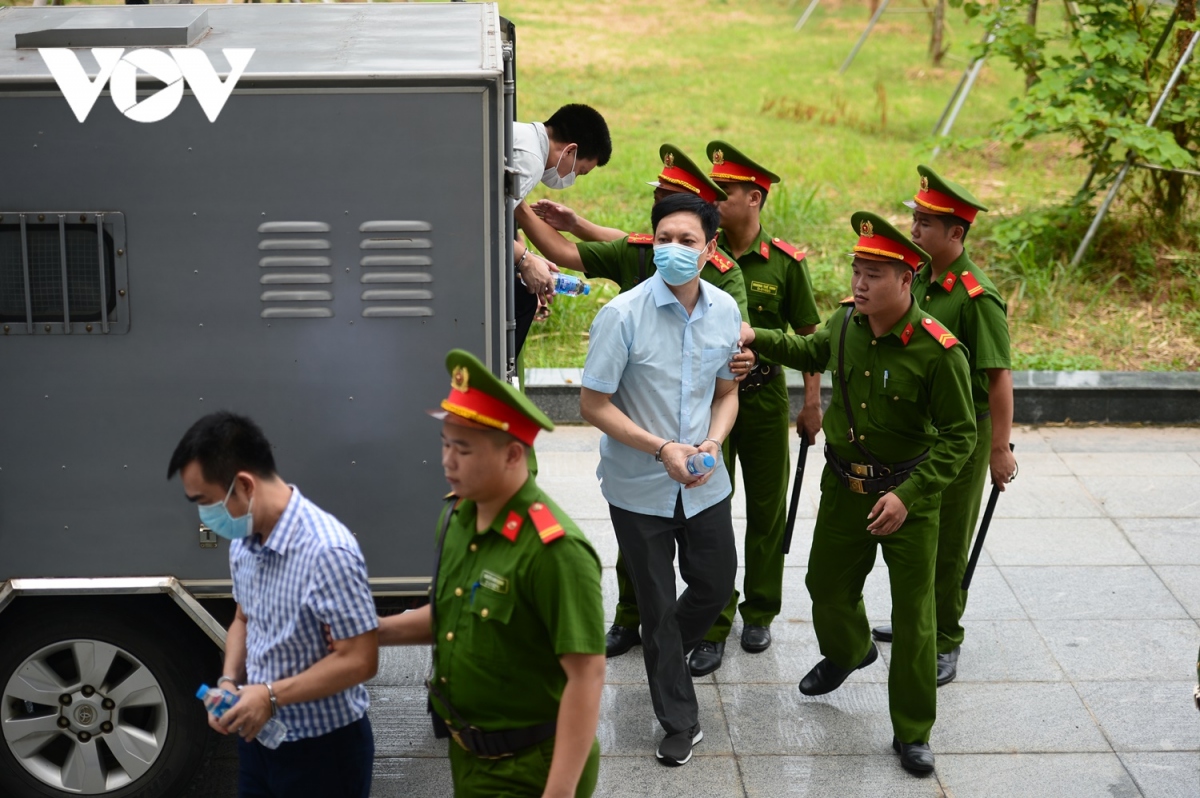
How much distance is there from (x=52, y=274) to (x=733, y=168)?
2.67 meters

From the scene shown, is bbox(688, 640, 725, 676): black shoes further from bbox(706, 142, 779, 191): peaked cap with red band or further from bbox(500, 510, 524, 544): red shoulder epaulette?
bbox(500, 510, 524, 544): red shoulder epaulette

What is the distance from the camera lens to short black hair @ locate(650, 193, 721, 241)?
4535 mm

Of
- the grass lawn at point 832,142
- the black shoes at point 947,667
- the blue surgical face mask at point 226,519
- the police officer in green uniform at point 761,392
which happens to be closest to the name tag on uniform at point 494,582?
the blue surgical face mask at point 226,519

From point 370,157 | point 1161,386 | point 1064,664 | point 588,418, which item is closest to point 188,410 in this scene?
point 370,157

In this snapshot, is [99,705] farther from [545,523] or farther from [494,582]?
[545,523]

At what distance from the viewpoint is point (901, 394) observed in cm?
455

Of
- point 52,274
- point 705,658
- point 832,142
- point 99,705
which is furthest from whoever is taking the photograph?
point 832,142

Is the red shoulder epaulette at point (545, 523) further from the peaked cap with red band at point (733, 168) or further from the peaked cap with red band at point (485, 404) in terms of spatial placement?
the peaked cap with red band at point (733, 168)

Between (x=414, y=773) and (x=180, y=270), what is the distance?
2000mm

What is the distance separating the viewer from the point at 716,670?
541cm

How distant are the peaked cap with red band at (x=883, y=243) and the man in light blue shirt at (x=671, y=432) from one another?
1.69ft

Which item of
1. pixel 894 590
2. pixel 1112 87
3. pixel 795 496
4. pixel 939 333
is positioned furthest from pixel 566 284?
pixel 1112 87

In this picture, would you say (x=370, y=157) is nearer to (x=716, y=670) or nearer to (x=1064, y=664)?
(x=716, y=670)

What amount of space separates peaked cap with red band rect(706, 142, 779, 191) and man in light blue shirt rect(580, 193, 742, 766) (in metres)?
0.73
